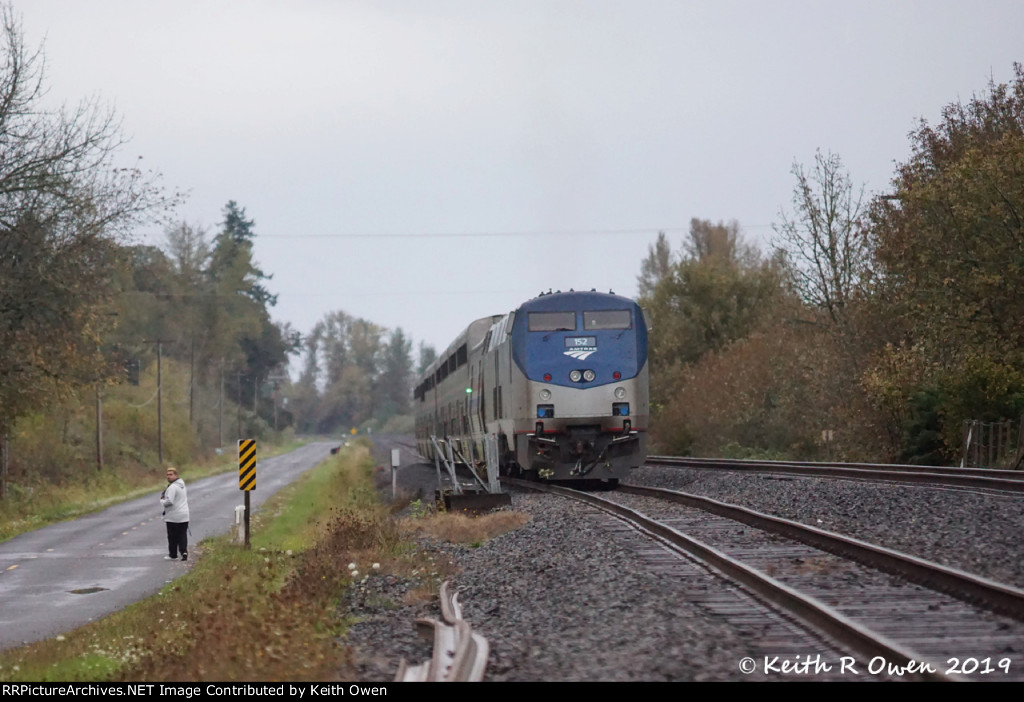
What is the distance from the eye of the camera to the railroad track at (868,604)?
6.86 meters

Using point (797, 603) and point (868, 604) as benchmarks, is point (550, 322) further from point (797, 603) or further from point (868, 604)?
point (797, 603)

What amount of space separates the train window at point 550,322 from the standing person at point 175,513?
7.28m

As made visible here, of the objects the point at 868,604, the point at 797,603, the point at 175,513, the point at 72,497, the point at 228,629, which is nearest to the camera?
the point at 797,603

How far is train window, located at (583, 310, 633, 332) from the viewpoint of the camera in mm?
23344

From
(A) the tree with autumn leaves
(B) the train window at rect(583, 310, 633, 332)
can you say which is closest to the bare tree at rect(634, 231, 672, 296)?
(A) the tree with autumn leaves

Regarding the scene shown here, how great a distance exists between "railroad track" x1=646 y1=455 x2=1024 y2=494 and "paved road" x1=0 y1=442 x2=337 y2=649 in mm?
12385

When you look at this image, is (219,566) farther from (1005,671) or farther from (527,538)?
(1005,671)

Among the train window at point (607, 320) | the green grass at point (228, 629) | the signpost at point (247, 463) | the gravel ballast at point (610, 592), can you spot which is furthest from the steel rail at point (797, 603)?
the signpost at point (247, 463)

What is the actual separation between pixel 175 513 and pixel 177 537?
567mm

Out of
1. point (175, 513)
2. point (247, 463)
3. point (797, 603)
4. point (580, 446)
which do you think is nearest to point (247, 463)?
point (247, 463)

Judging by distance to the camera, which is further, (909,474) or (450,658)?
(909,474)

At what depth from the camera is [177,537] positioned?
21.3 metres

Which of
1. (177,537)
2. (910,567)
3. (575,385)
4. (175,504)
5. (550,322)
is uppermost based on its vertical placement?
(550,322)
